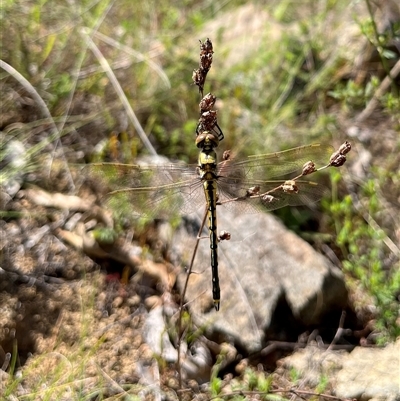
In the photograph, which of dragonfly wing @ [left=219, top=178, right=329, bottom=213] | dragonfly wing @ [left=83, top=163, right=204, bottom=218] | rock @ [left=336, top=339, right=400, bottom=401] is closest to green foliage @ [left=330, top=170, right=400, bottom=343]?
rock @ [left=336, top=339, right=400, bottom=401]

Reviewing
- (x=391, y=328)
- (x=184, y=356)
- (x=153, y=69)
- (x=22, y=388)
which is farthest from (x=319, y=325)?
(x=153, y=69)

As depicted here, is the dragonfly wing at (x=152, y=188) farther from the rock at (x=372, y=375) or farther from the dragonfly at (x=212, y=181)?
the rock at (x=372, y=375)

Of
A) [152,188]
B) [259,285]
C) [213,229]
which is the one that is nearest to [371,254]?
[259,285]

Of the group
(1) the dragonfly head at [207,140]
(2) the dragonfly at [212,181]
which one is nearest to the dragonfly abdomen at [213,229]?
(2) the dragonfly at [212,181]

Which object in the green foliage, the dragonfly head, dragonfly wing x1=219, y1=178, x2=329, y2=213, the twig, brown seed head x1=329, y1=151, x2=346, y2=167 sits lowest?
the twig

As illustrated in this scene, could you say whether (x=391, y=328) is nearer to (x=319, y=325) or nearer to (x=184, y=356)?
(x=319, y=325)

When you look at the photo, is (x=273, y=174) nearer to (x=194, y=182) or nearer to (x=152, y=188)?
(x=194, y=182)

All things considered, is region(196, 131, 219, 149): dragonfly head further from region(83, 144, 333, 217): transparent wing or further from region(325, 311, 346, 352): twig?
region(325, 311, 346, 352): twig

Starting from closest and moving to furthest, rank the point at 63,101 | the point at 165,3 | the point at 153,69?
the point at 63,101 → the point at 153,69 → the point at 165,3
